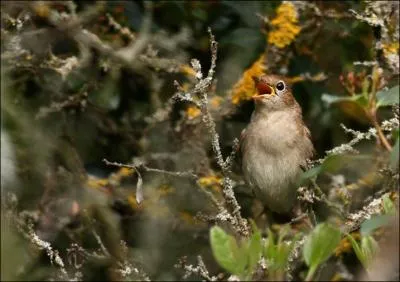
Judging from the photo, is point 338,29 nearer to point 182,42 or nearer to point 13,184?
point 182,42

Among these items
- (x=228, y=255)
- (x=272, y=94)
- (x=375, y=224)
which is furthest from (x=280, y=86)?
(x=228, y=255)

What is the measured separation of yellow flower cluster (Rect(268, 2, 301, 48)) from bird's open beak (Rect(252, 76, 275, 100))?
304mm

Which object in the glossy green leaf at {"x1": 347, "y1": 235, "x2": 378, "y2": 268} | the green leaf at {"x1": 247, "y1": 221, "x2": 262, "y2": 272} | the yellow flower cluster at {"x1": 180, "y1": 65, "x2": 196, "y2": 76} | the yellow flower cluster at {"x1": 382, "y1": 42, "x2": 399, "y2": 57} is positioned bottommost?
the yellow flower cluster at {"x1": 180, "y1": 65, "x2": 196, "y2": 76}

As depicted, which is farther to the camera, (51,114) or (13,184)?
(51,114)

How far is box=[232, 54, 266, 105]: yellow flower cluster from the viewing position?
526 centimetres

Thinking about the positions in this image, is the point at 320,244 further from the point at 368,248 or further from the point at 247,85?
the point at 247,85

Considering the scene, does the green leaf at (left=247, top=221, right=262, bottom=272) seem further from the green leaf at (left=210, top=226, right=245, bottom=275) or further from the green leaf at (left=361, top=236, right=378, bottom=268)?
the green leaf at (left=361, top=236, right=378, bottom=268)

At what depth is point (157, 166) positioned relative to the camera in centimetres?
532

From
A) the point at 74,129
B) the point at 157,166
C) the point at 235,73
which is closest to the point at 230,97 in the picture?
the point at 235,73

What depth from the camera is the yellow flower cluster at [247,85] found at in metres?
5.26

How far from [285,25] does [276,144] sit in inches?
25.1

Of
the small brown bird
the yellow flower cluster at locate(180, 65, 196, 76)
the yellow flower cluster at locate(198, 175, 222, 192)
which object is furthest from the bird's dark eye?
the yellow flower cluster at locate(198, 175, 222, 192)

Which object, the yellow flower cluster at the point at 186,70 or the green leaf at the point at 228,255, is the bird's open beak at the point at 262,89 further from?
the green leaf at the point at 228,255

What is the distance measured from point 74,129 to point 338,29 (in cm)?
156
